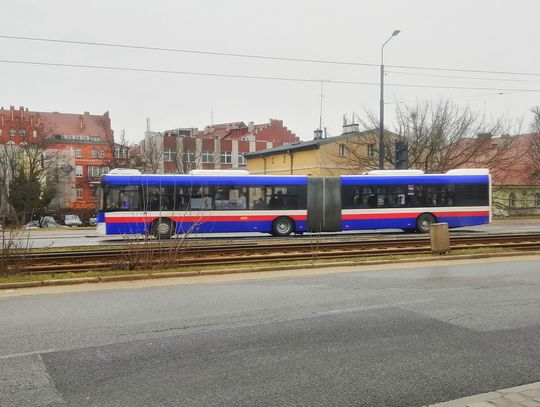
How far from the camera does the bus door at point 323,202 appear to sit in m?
22.1

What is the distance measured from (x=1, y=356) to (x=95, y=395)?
1760 millimetres

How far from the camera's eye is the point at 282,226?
2192cm

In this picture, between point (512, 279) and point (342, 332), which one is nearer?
point (342, 332)

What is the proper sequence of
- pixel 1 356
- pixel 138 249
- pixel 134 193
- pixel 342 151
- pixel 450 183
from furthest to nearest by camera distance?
1. pixel 342 151
2. pixel 450 183
3. pixel 134 193
4. pixel 138 249
5. pixel 1 356

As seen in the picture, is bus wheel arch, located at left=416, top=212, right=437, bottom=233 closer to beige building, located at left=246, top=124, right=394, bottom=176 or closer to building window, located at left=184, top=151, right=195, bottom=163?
beige building, located at left=246, top=124, right=394, bottom=176

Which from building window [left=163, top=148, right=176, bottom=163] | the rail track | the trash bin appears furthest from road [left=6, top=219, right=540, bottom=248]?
building window [left=163, top=148, right=176, bottom=163]

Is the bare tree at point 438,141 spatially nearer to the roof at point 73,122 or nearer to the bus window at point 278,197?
the bus window at point 278,197

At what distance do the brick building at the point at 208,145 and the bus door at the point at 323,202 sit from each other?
34.1 m

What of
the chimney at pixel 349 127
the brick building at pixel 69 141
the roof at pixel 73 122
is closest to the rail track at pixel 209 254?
the chimney at pixel 349 127

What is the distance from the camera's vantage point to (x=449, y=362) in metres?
5.20

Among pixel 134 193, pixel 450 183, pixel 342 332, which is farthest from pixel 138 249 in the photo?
pixel 450 183

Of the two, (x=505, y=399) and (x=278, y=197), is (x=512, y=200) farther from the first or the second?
(x=505, y=399)

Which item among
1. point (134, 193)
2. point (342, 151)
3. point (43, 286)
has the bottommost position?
point (43, 286)

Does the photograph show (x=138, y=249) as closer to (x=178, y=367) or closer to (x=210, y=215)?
(x=178, y=367)
